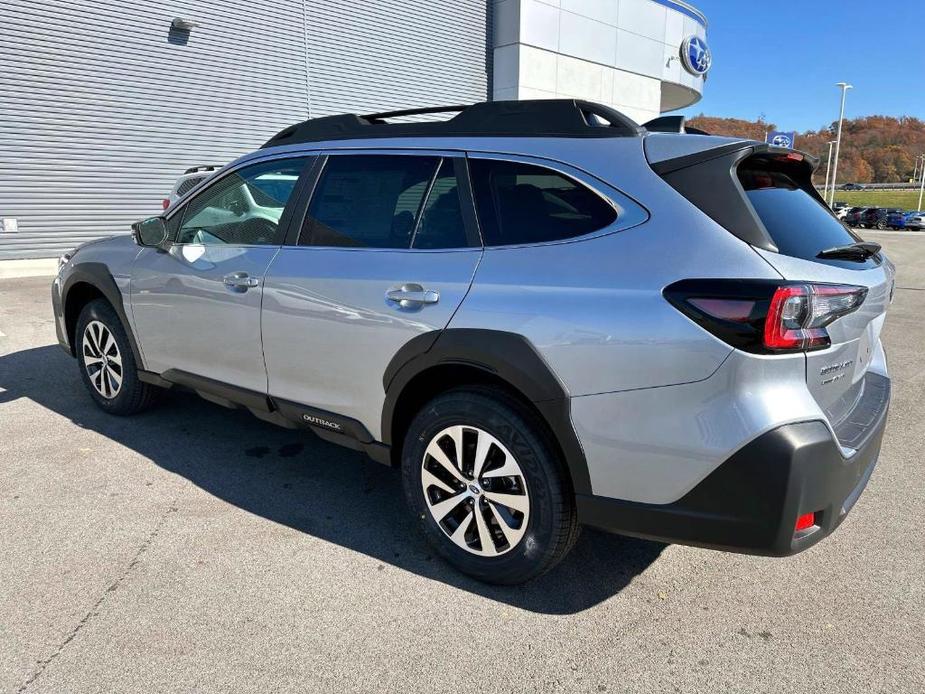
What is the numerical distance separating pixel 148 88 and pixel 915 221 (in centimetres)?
4620

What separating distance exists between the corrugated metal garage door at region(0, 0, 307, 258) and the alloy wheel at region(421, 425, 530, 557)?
42.2 ft

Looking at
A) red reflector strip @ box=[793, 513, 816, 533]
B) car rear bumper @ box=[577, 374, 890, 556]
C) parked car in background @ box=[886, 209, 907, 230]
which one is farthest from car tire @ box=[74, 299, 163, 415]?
parked car in background @ box=[886, 209, 907, 230]

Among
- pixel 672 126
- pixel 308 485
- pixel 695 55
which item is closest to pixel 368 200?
pixel 672 126

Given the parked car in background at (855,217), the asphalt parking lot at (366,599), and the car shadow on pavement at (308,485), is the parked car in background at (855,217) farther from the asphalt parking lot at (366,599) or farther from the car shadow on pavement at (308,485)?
the car shadow on pavement at (308,485)

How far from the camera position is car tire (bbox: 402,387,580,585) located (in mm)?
2510

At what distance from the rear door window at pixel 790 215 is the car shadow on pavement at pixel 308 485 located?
1480 mm

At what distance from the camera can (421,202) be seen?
2.93 meters

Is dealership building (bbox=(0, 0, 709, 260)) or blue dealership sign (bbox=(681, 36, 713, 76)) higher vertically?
blue dealership sign (bbox=(681, 36, 713, 76))

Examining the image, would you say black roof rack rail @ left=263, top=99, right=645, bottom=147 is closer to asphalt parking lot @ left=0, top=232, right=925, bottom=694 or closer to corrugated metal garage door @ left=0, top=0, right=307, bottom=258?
asphalt parking lot @ left=0, top=232, right=925, bottom=694

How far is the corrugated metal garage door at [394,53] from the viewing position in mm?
16125

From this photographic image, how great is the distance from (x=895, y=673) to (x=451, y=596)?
156cm

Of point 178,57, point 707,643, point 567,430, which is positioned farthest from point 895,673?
point 178,57

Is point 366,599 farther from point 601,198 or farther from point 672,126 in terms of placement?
point 672,126

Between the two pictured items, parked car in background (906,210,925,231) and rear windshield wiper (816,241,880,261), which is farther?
parked car in background (906,210,925,231)
